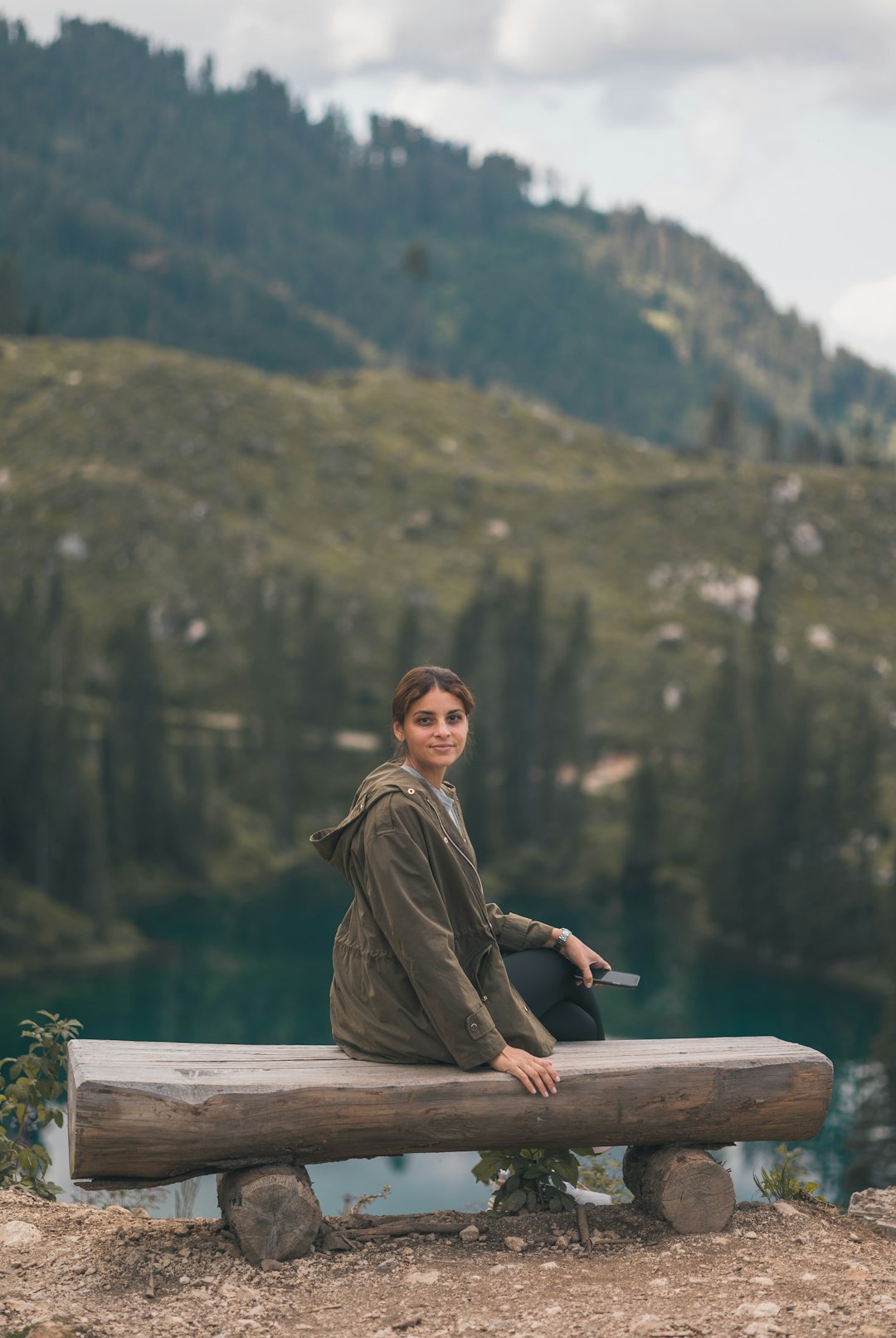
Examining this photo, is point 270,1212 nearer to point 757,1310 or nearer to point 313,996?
point 757,1310

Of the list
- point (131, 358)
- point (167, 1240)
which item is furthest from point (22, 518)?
point (167, 1240)

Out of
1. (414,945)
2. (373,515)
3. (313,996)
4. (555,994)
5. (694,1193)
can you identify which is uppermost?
(373,515)

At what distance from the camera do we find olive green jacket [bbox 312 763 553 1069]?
722 cm

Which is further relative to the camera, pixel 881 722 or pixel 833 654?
pixel 833 654

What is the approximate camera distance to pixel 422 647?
382 ft

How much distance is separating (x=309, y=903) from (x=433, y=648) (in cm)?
2877

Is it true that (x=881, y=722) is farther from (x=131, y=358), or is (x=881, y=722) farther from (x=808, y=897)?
(x=131, y=358)

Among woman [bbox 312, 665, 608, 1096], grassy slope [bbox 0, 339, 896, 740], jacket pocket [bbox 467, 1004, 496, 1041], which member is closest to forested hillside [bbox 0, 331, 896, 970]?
grassy slope [bbox 0, 339, 896, 740]

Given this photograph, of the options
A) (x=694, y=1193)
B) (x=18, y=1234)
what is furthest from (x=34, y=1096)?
(x=694, y=1193)

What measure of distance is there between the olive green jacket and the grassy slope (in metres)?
108

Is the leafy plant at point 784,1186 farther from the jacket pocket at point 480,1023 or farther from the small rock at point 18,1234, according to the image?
the small rock at point 18,1234

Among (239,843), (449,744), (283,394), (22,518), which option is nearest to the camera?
(449,744)

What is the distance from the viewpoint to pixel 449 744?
763 centimetres

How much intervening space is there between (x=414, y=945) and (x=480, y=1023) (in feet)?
1.91
